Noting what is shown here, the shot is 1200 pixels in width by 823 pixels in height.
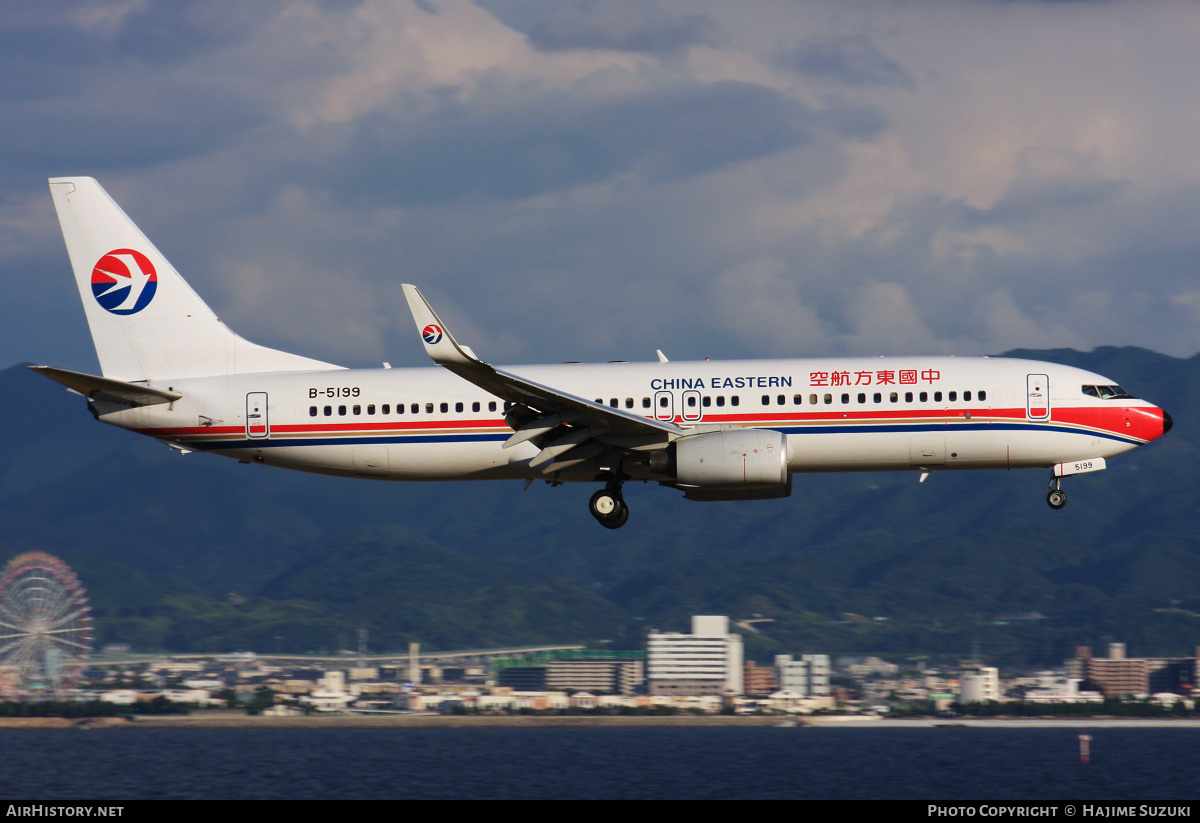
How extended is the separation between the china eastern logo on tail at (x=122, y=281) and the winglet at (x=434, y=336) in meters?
15.0

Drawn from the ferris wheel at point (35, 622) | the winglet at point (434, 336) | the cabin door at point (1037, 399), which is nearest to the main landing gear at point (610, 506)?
the winglet at point (434, 336)

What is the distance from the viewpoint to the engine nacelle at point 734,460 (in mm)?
36531

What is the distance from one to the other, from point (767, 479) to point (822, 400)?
11.7ft

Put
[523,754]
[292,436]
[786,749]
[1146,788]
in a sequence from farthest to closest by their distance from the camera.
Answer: [786,749] → [523,754] → [1146,788] → [292,436]

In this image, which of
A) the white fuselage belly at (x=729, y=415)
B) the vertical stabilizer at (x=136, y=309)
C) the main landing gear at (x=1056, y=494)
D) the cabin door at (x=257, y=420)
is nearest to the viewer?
the white fuselage belly at (x=729, y=415)

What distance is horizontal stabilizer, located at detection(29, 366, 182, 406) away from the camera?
130 ft

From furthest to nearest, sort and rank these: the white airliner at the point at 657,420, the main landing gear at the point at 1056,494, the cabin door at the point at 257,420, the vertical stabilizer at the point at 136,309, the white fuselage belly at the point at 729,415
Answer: the vertical stabilizer at the point at 136,309 < the cabin door at the point at 257,420 < the main landing gear at the point at 1056,494 < the white fuselage belly at the point at 729,415 < the white airliner at the point at 657,420

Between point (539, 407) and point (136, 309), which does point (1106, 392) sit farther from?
point (136, 309)

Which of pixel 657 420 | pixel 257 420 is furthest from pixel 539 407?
pixel 257 420

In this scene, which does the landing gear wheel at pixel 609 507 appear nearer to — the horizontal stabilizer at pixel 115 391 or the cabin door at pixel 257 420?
the cabin door at pixel 257 420

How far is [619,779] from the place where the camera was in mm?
136625

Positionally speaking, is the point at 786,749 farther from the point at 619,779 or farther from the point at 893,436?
the point at 893,436

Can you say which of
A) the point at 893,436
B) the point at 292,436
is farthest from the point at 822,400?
the point at 292,436

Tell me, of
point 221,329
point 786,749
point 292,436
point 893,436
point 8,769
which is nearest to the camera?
point 893,436
